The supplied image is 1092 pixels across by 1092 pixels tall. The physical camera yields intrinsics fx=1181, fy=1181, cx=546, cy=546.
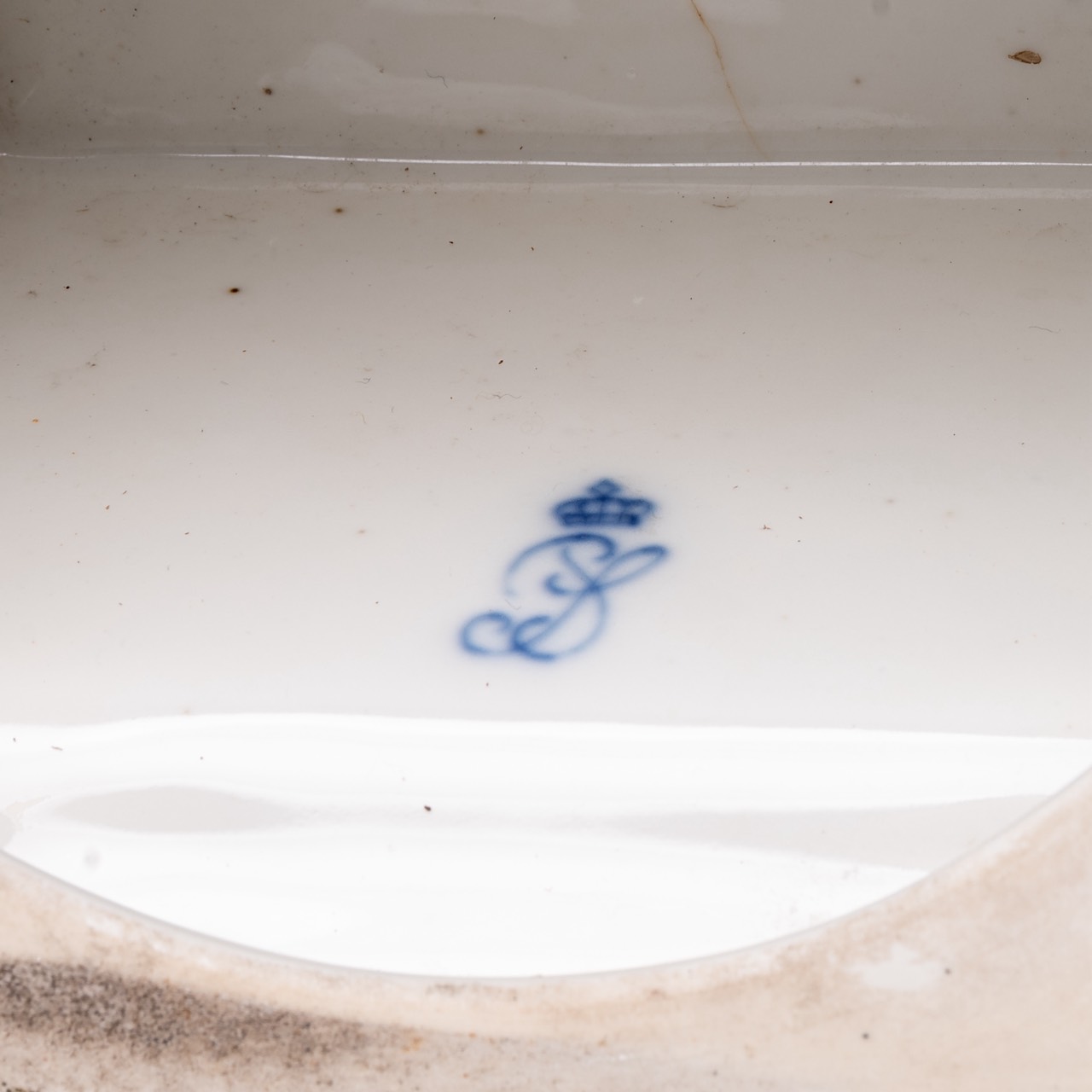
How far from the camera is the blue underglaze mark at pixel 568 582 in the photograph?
0.87 metres

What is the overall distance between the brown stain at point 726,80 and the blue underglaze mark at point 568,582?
39 centimetres

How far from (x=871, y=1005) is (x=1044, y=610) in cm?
41

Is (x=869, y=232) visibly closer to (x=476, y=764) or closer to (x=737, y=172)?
(x=737, y=172)

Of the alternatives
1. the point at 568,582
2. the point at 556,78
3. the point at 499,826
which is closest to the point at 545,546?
the point at 568,582

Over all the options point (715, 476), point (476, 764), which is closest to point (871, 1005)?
point (476, 764)

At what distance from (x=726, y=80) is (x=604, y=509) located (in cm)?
43

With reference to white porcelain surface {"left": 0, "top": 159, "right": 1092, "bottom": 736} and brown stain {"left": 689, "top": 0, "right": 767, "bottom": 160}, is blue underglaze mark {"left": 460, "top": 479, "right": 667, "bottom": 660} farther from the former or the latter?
brown stain {"left": 689, "top": 0, "right": 767, "bottom": 160}

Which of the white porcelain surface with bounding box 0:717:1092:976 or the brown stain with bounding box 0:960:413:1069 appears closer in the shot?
the brown stain with bounding box 0:960:413:1069

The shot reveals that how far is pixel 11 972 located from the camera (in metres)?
0.55

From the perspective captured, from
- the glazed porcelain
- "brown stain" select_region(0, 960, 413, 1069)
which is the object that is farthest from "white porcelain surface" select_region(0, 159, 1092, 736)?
"brown stain" select_region(0, 960, 413, 1069)

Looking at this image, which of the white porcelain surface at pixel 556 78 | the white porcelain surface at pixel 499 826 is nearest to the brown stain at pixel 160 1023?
the white porcelain surface at pixel 499 826

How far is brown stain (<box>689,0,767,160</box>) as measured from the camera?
1.03m

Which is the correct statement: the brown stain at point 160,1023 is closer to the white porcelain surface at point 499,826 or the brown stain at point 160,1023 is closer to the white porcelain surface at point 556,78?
the white porcelain surface at point 499,826

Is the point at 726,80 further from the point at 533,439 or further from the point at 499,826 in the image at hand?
the point at 499,826
